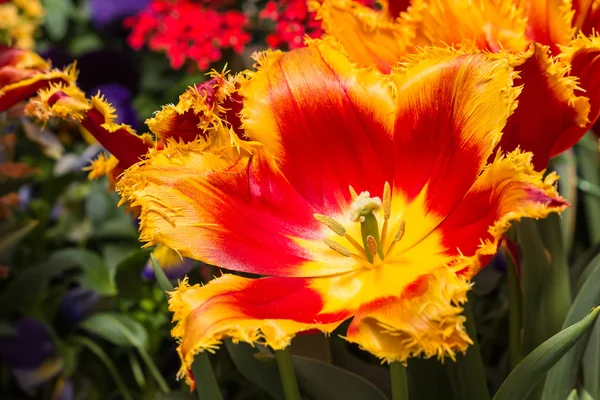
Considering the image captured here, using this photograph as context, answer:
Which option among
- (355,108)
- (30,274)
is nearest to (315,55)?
(355,108)

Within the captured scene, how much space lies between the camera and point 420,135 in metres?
0.40

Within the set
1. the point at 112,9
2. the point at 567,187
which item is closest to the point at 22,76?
the point at 567,187

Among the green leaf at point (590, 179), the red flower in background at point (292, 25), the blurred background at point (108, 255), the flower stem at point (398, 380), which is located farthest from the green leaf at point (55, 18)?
the flower stem at point (398, 380)

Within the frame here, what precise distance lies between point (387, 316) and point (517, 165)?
89mm

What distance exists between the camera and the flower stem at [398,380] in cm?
36

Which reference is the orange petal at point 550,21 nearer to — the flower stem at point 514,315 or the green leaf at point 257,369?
the flower stem at point 514,315

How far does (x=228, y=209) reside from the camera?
1.28 feet

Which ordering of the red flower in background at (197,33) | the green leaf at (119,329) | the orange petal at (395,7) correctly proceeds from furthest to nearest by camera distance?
the red flower in background at (197,33) → the green leaf at (119,329) → the orange petal at (395,7)

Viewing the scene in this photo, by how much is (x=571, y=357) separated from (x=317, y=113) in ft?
0.70

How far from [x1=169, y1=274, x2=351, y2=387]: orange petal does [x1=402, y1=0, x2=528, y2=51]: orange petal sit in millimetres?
185

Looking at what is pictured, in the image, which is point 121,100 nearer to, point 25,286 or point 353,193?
point 25,286

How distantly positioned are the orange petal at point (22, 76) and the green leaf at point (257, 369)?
0.63 feet

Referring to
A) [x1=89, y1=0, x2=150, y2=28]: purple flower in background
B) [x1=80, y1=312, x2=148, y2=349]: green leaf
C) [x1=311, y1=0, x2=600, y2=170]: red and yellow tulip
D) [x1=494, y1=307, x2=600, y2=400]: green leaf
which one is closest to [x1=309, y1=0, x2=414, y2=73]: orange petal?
[x1=311, y1=0, x2=600, y2=170]: red and yellow tulip

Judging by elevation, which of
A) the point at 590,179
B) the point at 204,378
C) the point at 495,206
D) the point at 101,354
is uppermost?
the point at 495,206
